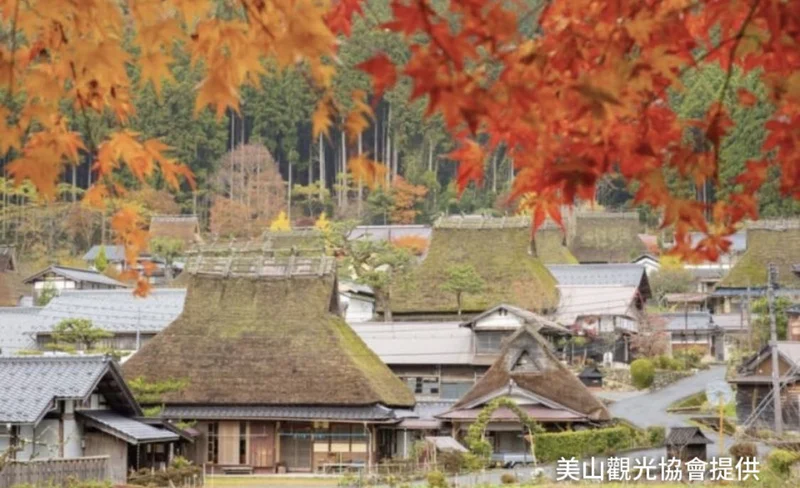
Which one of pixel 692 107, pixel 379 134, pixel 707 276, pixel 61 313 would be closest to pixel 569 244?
pixel 707 276

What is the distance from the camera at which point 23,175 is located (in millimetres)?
3668

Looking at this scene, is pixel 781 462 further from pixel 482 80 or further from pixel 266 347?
pixel 482 80

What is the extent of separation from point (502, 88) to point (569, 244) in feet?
174

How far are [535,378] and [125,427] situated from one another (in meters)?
9.18

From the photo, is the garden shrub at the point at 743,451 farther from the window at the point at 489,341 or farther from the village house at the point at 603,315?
the village house at the point at 603,315

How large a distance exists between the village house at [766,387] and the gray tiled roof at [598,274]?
15.5m

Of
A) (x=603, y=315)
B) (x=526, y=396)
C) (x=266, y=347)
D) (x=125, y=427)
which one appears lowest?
(x=125, y=427)

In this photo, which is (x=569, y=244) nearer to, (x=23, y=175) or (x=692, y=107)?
(x=692, y=107)

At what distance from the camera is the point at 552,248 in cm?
4994

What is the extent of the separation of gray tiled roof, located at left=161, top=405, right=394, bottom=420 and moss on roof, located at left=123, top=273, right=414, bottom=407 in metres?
0.14

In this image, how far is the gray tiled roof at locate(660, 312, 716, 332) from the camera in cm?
4147

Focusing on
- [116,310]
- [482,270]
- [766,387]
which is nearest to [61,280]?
[116,310]

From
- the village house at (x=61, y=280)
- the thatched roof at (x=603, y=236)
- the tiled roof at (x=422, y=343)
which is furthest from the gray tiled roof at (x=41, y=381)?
the thatched roof at (x=603, y=236)

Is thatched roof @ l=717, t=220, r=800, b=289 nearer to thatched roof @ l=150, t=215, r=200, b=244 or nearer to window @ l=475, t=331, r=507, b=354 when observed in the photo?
window @ l=475, t=331, r=507, b=354
